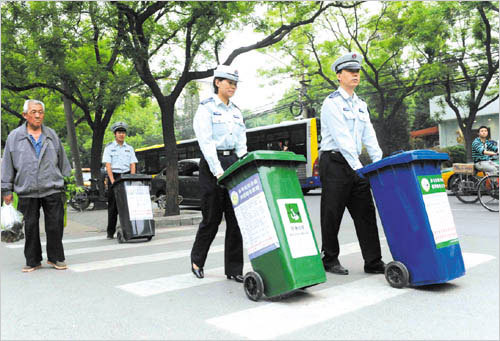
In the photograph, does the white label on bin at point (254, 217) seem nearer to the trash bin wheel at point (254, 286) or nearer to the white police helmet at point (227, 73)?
the trash bin wheel at point (254, 286)

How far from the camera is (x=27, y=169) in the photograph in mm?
5211

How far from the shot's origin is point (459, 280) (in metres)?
4.12

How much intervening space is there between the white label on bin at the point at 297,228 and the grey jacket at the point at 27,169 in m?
2.96

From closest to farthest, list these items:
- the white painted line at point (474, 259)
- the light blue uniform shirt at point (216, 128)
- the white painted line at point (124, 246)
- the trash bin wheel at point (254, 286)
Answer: the trash bin wheel at point (254, 286) < the light blue uniform shirt at point (216, 128) < the white painted line at point (474, 259) < the white painted line at point (124, 246)

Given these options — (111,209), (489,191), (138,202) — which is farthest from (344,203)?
(489,191)

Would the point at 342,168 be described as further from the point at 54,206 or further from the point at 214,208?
the point at 54,206

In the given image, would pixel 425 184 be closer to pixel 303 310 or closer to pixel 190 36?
pixel 303 310

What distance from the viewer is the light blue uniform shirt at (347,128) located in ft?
14.2

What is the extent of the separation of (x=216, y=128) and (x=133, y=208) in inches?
141

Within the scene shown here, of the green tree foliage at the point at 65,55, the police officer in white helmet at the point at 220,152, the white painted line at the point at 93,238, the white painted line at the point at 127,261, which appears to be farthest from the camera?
the green tree foliage at the point at 65,55

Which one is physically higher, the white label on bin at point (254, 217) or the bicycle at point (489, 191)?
the white label on bin at point (254, 217)

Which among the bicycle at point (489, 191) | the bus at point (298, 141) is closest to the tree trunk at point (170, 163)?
the bicycle at point (489, 191)

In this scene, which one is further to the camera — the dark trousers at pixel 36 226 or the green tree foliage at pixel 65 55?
the green tree foliage at pixel 65 55

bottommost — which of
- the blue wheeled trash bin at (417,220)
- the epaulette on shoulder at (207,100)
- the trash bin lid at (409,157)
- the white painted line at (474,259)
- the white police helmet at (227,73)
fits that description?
the white painted line at (474,259)
